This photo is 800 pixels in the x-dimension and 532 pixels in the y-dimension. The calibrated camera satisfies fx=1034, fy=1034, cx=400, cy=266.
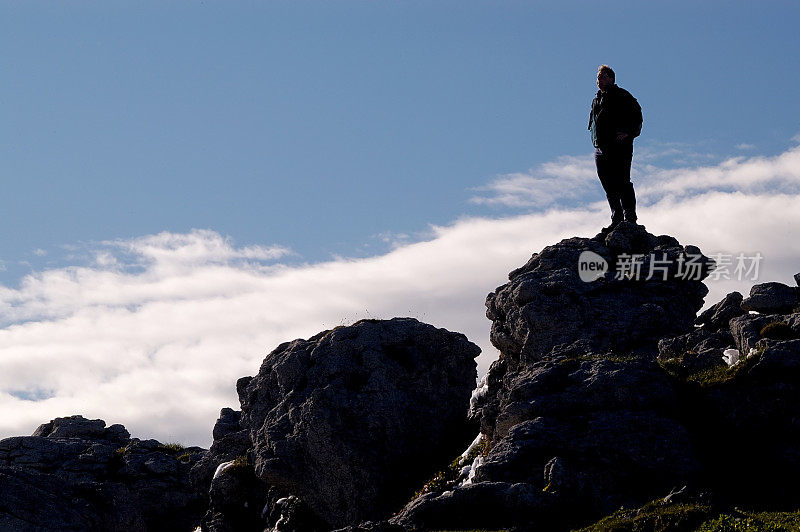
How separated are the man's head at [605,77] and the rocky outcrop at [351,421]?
34.3ft

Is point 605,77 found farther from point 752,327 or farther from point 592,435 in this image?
point 592,435

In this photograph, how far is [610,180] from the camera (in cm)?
3625

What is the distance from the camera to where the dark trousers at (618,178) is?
35781 millimetres

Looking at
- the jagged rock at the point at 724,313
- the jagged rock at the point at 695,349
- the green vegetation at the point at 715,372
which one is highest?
the jagged rock at the point at 724,313

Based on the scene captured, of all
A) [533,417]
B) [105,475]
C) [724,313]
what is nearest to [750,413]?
[533,417]

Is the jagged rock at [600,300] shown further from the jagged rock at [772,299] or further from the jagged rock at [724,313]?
the jagged rock at [772,299]

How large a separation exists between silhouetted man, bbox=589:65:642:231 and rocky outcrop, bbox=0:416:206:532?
20.8 meters

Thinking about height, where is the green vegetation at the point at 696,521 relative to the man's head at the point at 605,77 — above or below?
below

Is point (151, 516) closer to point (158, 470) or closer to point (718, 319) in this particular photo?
point (158, 470)

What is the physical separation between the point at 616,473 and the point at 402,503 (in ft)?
34.3

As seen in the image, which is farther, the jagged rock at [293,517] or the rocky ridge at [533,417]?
the jagged rock at [293,517]

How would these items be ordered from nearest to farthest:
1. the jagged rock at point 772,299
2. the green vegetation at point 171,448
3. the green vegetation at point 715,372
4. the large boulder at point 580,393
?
1. the large boulder at point 580,393
2. the green vegetation at point 715,372
3. the jagged rock at point 772,299
4. the green vegetation at point 171,448

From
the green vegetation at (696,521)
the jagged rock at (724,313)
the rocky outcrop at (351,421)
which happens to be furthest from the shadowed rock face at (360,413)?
the green vegetation at (696,521)

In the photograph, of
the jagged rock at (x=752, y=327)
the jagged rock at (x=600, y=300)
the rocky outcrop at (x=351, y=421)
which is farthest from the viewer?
the rocky outcrop at (x=351, y=421)
